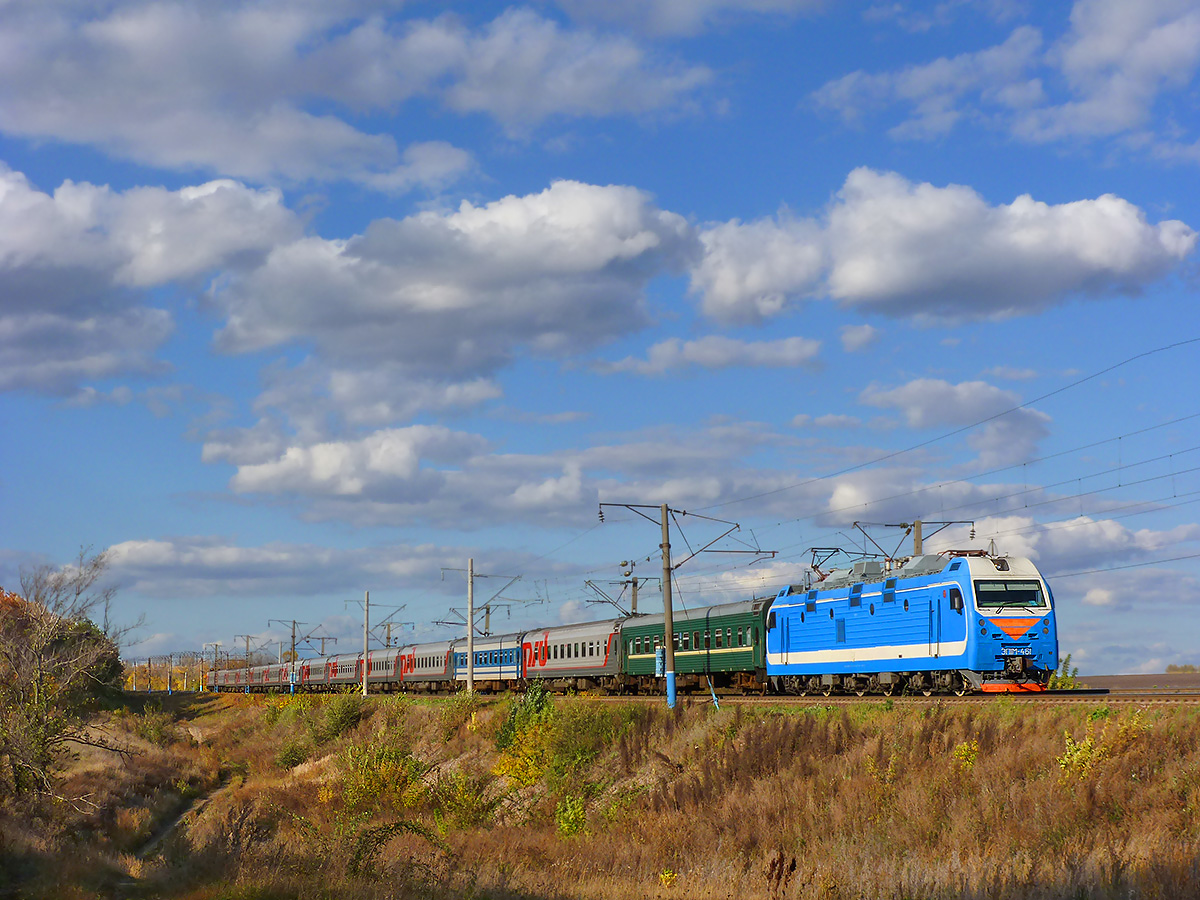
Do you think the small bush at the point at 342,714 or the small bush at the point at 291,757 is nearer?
the small bush at the point at 291,757

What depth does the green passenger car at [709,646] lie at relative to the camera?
45312mm

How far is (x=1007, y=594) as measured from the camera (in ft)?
105

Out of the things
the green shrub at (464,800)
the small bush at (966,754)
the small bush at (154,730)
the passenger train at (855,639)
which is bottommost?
the small bush at (154,730)

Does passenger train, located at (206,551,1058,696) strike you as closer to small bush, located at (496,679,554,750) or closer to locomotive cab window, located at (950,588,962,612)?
locomotive cab window, located at (950,588,962,612)

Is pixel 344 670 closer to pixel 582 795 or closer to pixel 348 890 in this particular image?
pixel 582 795

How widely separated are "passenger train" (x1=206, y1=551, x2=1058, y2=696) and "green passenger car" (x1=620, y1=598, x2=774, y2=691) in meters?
0.06

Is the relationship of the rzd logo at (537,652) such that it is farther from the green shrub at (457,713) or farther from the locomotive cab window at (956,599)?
the locomotive cab window at (956,599)

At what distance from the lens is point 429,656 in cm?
7762

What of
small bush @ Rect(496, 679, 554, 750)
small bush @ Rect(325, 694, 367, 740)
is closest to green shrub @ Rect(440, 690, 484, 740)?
small bush @ Rect(496, 679, 554, 750)

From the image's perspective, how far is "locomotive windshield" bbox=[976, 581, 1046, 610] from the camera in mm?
31734

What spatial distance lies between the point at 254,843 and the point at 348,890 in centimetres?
886

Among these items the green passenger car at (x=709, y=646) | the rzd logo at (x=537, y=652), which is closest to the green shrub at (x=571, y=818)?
the green passenger car at (x=709, y=646)

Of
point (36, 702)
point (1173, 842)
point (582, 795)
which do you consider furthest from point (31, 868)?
point (1173, 842)

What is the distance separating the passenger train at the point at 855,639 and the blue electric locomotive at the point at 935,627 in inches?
1.5
